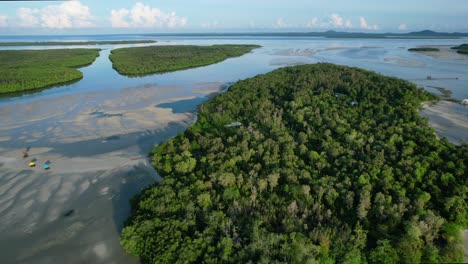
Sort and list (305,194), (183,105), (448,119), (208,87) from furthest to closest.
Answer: (208,87)
(183,105)
(448,119)
(305,194)

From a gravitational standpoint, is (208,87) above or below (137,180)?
above

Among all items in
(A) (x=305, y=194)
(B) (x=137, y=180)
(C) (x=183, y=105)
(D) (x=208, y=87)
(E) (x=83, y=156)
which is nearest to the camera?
(A) (x=305, y=194)

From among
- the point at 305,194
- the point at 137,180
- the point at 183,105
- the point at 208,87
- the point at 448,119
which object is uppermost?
the point at 208,87

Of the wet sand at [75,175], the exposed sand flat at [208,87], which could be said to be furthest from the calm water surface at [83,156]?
the exposed sand flat at [208,87]

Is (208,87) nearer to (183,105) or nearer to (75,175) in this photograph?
(183,105)

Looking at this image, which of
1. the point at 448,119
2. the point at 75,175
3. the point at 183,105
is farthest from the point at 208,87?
the point at 448,119

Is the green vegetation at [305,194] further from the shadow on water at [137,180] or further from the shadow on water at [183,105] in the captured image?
the shadow on water at [183,105]
